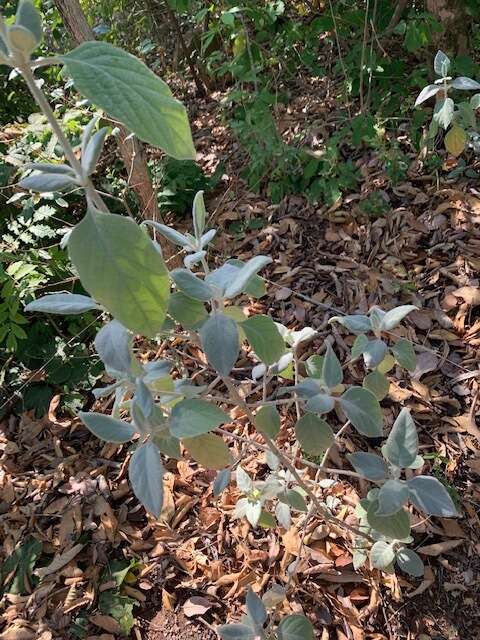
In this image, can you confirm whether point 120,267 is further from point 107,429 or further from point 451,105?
point 451,105

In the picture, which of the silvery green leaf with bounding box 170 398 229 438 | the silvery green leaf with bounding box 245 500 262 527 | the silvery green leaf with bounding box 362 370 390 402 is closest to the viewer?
the silvery green leaf with bounding box 170 398 229 438

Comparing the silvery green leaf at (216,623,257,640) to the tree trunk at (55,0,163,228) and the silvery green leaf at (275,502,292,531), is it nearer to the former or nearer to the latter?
the silvery green leaf at (275,502,292,531)

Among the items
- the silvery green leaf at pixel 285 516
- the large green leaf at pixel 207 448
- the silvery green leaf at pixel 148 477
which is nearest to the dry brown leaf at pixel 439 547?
the silvery green leaf at pixel 285 516

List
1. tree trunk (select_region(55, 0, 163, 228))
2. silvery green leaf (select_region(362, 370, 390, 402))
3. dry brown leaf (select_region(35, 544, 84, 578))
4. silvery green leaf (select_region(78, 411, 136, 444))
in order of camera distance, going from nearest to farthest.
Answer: silvery green leaf (select_region(78, 411, 136, 444)) < silvery green leaf (select_region(362, 370, 390, 402)) < dry brown leaf (select_region(35, 544, 84, 578)) < tree trunk (select_region(55, 0, 163, 228))

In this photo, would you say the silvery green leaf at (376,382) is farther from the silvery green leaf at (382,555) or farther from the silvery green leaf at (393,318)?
the silvery green leaf at (382,555)

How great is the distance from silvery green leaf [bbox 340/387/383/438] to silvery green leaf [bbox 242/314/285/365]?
0.65 ft

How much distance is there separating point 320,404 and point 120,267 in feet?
1.80

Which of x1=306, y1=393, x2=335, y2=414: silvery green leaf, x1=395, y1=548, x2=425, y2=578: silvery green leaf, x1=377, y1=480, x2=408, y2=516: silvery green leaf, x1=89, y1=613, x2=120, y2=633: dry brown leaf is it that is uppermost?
x1=306, y1=393, x2=335, y2=414: silvery green leaf

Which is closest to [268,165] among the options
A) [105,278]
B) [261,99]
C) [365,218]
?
[261,99]

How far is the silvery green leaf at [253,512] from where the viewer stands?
135cm

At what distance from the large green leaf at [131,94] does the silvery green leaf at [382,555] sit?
111 centimetres

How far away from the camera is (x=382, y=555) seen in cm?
131

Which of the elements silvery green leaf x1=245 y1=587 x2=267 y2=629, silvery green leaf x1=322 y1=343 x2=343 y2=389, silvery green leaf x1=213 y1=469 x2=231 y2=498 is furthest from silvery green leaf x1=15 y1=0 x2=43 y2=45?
silvery green leaf x1=245 y1=587 x2=267 y2=629

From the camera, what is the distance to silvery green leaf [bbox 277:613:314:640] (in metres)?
1.12
